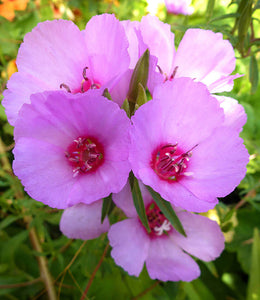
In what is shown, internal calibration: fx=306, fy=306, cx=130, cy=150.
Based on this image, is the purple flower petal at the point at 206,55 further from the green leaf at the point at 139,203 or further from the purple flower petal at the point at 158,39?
the green leaf at the point at 139,203

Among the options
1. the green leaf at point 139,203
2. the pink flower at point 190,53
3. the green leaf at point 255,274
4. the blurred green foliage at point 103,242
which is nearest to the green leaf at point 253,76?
the blurred green foliage at point 103,242

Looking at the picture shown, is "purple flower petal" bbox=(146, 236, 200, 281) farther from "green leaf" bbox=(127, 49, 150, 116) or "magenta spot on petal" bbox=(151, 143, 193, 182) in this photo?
"green leaf" bbox=(127, 49, 150, 116)

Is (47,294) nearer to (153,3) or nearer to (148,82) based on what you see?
(148,82)

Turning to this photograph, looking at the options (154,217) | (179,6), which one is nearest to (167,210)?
(154,217)

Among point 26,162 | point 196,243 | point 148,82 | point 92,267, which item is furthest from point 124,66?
point 92,267

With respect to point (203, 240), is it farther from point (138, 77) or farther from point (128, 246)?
point (138, 77)

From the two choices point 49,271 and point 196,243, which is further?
point 49,271

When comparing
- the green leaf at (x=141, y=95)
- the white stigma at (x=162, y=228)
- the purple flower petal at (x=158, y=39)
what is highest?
the purple flower petal at (x=158, y=39)
